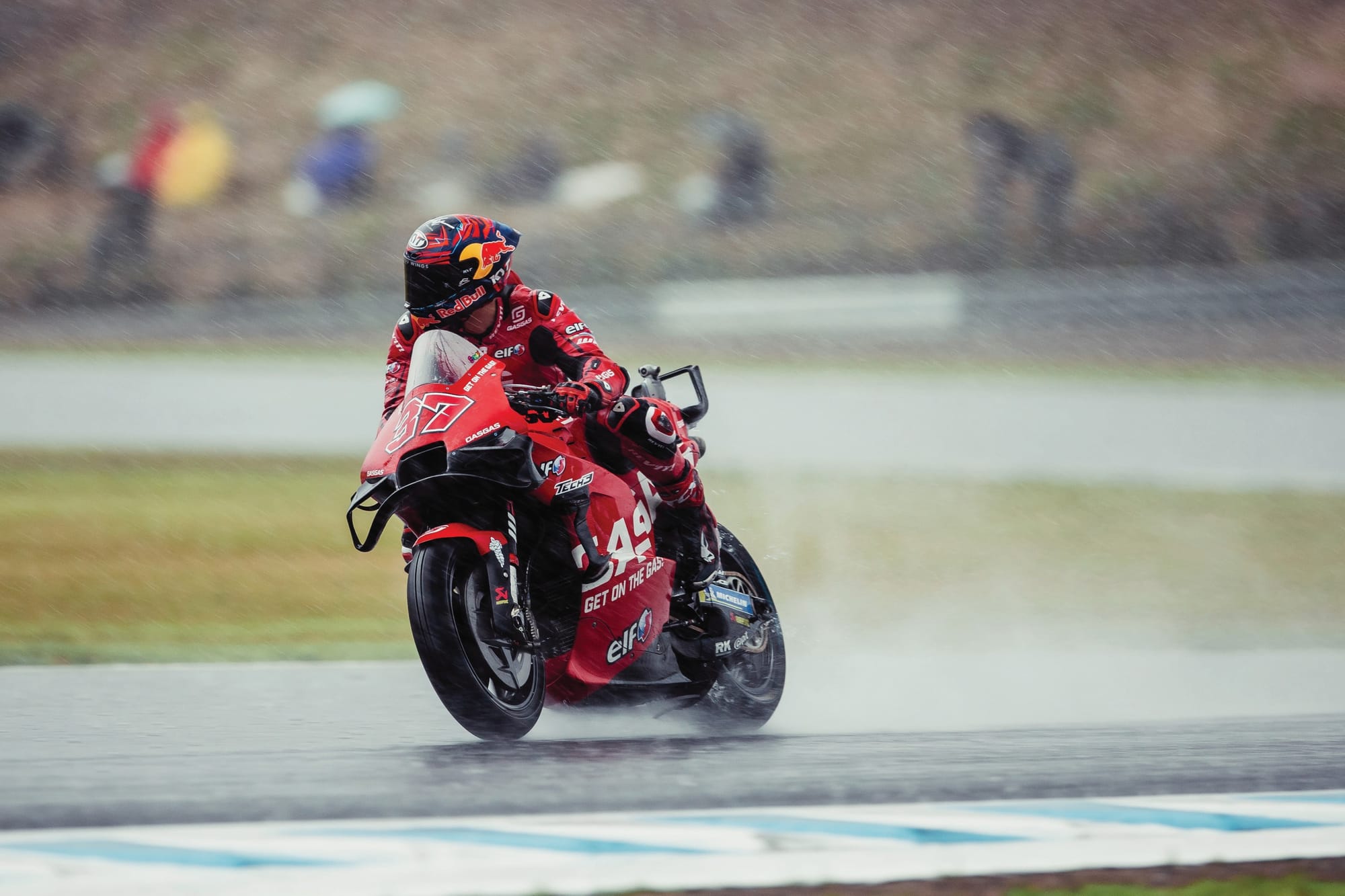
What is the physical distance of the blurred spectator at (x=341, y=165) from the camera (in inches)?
999

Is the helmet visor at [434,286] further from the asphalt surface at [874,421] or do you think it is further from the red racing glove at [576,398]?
the asphalt surface at [874,421]

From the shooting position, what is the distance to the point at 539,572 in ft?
16.5

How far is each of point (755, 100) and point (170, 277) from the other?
10472 mm

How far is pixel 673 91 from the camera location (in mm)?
28297

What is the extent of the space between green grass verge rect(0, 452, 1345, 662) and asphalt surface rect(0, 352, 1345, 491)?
Result: 481 millimetres

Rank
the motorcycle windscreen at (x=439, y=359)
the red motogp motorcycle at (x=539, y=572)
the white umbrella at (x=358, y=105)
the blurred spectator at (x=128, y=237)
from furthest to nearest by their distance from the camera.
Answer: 1. the white umbrella at (x=358, y=105)
2. the blurred spectator at (x=128, y=237)
3. the motorcycle windscreen at (x=439, y=359)
4. the red motogp motorcycle at (x=539, y=572)

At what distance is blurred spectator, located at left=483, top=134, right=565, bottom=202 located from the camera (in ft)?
81.7

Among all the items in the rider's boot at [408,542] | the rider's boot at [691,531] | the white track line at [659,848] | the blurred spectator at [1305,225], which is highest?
the blurred spectator at [1305,225]

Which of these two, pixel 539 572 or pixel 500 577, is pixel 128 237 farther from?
pixel 500 577

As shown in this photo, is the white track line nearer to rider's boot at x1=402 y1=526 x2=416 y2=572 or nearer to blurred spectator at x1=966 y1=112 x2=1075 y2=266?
rider's boot at x1=402 y1=526 x2=416 y2=572

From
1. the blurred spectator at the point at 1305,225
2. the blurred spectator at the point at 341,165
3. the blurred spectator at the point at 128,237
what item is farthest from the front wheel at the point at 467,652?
the blurred spectator at the point at 341,165

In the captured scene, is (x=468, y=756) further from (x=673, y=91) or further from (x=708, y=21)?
(x=708, y=21)

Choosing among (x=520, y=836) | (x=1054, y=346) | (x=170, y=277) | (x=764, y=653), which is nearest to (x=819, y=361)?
(x=1054, y=346)

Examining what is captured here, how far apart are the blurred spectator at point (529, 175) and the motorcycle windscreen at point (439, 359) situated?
20186 mm
